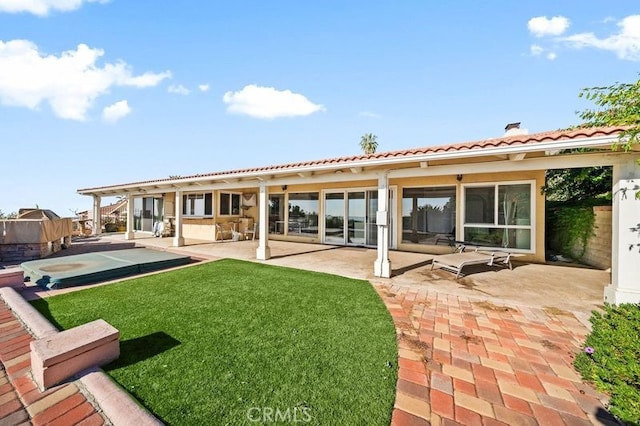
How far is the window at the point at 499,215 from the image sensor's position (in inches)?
328

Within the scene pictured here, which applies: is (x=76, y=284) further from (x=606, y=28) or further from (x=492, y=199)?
(x=606, y=28)

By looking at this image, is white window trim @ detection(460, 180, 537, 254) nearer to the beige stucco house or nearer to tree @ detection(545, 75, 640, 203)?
the beige stucco house

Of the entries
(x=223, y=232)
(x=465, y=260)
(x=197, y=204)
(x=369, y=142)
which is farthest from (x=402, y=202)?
(x=369, y=142)

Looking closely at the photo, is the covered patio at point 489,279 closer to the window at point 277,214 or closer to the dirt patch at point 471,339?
the dirt patch at point 471,339

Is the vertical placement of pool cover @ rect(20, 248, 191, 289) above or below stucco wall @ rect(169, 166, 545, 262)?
below

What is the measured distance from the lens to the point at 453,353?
3072 millimetres

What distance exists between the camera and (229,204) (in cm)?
1441

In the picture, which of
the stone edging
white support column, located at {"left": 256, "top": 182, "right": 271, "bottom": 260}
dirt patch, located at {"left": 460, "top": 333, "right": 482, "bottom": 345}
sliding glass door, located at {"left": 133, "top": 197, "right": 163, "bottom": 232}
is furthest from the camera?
sliding glass door, located at {"left": 133, "top": 197, "right": 163, "bottom": 232}

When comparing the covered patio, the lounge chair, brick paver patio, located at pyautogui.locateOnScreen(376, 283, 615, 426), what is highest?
the lounge chair

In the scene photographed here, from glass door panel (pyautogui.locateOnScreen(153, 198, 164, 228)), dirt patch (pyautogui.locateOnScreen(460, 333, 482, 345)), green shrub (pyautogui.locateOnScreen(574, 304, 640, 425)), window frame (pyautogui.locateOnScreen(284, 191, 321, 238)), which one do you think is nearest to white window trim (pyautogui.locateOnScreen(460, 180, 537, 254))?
green shrub (pyautogui.locateOnScreen(574, 304, 640, 425))

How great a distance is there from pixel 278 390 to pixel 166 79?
49.0 feet

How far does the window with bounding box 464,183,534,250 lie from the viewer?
833 cm

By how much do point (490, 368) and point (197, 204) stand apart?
1473 cm

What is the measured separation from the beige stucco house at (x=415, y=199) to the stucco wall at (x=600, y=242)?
1310 millimetres
